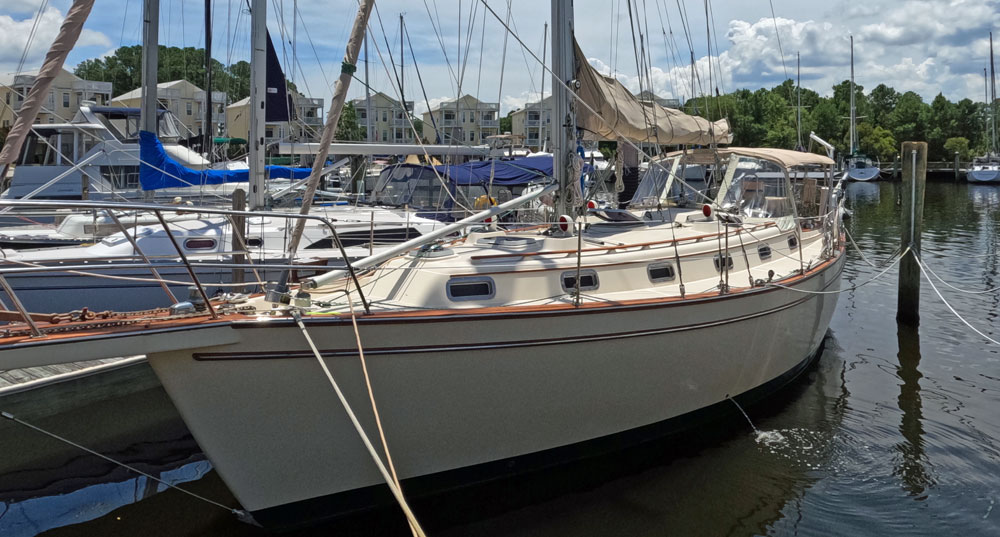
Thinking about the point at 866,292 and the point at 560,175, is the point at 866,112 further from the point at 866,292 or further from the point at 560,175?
the point at 560,175

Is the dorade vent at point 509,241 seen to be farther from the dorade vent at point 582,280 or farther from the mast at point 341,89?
the mast at point 341,89

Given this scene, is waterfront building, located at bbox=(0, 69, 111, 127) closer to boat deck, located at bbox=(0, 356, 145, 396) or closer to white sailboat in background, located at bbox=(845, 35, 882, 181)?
boat deck, located at bbox=(0, 356, 145, 396)

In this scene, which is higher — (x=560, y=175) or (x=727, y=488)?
(x=560, y=175)

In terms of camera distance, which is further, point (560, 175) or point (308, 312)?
point (560, 175)

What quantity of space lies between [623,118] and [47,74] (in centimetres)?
642

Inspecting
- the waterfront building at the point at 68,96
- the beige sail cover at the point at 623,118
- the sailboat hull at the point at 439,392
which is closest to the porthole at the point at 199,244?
the beige sail cover at the point at 623,118

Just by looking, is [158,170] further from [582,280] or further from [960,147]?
[960,147]

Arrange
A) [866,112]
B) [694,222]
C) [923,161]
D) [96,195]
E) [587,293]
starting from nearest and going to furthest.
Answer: [587,293]
[694,222]
[923,161]
[96,195]
[866,112]

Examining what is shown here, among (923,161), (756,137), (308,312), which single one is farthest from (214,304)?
(756,137)

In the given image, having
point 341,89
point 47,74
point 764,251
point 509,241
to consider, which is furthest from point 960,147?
point 47,74

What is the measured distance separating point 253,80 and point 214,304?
434 cm

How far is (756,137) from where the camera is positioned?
70.6 metres

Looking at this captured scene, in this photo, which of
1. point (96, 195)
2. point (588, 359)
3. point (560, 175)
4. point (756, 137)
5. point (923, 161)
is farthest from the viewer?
point (756, 137)

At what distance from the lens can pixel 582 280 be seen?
7438 millimetres
